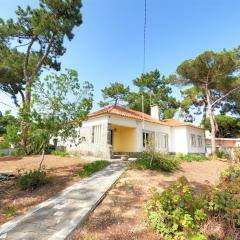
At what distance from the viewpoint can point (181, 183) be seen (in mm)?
7000

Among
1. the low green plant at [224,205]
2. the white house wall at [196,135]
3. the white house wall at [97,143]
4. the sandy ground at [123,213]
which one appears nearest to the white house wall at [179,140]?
the white house wall at [196,135]

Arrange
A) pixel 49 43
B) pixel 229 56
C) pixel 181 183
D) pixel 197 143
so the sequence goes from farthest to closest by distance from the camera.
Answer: pixel 197 143 → pixel 229 56 → pixel 49 43 → pixel 181 183

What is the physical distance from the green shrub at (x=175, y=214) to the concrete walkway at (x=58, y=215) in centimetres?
192

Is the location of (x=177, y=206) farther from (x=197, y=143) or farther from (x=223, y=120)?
(x=223, y=120)

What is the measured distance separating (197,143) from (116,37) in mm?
19913

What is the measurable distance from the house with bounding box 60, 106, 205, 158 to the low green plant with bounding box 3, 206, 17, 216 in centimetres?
793

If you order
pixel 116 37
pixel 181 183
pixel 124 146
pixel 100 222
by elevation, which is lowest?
pixel 100 222

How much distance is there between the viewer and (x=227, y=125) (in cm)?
4300

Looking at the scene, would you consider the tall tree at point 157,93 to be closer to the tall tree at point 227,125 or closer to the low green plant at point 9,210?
the tall tree at point 227,125

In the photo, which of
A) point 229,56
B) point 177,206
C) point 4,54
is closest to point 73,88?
point 177,206

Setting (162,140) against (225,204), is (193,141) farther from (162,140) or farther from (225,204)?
(225,204)

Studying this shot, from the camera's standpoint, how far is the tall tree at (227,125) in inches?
1647

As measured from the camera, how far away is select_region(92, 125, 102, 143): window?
19.9 meters

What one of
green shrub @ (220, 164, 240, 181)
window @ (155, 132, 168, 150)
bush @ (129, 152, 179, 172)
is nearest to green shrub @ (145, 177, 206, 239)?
green shrub @ (220, 164, 240, 181)
